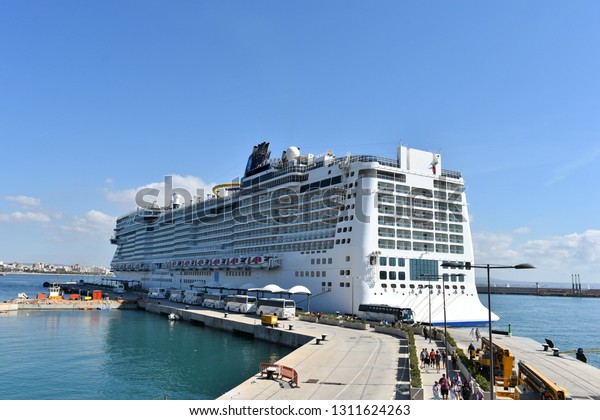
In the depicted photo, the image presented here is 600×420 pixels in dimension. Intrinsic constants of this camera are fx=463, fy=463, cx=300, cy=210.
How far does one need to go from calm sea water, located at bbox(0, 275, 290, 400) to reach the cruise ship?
41.8 feet

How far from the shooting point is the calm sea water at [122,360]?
101ft

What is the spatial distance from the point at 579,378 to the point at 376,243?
26.8 m

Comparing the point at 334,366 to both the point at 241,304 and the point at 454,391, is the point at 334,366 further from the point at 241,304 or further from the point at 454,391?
the point at 241,304

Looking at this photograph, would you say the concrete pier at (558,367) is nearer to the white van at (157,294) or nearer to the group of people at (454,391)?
the group of people at (454,391)

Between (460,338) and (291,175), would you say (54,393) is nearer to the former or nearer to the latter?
(460,338)

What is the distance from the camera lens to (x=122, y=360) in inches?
1624

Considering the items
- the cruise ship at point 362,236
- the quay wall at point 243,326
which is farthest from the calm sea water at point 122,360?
the cruise ship at point 362,236

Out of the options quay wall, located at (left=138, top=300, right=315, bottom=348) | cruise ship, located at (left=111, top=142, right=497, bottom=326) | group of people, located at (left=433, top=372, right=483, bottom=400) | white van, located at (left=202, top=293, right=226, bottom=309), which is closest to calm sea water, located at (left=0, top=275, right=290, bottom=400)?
quay wall, located at (left=138, top=300, right=315, bottom=348)

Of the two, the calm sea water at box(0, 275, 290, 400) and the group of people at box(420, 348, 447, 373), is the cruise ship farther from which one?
the calm sea water at box(0, 275, 290, 400)

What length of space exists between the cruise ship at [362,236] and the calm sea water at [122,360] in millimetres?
12754

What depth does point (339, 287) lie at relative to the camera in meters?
55.6

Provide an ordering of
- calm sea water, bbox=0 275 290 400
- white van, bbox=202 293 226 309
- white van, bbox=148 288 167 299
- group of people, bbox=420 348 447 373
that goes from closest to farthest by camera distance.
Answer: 1. group of people, bbox=420 348 447 373
2. calm sea water, bbox=0 275 290 400
3. white van, bbox=202 293 226 309
4. white van, bbox=148 288 167 299

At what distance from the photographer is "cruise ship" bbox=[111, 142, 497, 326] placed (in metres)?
53.7

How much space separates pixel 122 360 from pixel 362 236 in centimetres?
2815
